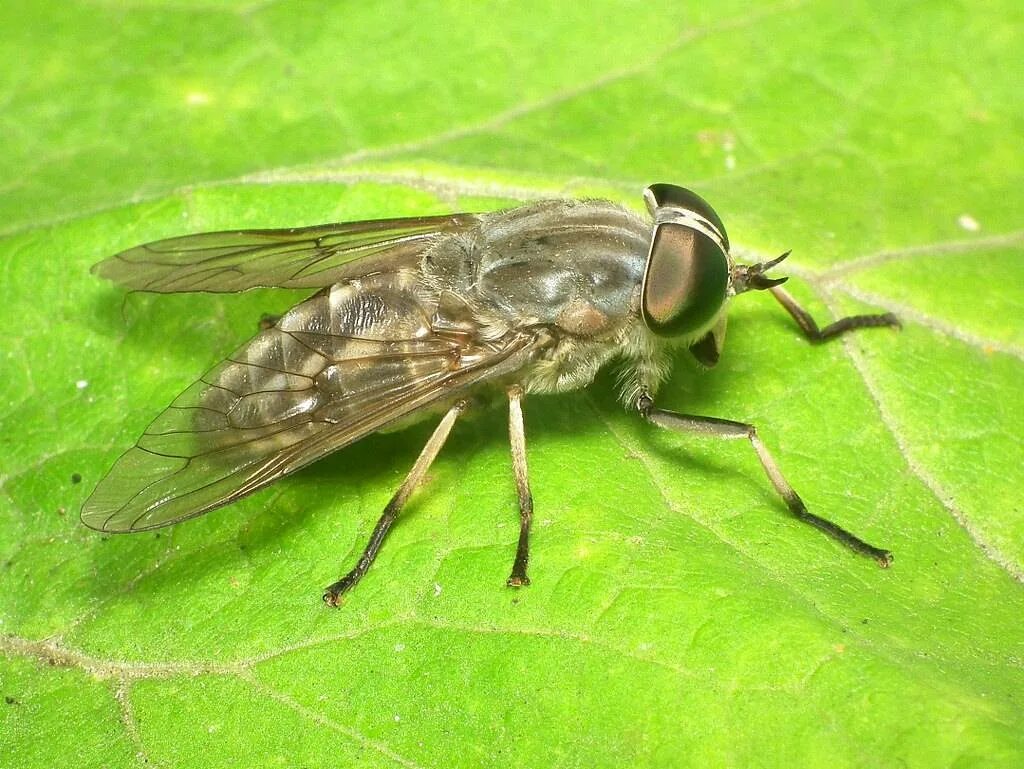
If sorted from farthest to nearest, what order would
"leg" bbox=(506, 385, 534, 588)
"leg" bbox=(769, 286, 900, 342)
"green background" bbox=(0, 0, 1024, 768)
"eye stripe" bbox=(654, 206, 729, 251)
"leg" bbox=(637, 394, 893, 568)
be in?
"leg" bbox=(769, 286, 900, 342) → "eye stripe" bbox=(654, 206, 729, 251) → "leg" bbox=(637, 394, 893, 568) → "leg" bbox=(506, 385, 534, 588) → "green background" bbox=(0, 0, 1024, 768)

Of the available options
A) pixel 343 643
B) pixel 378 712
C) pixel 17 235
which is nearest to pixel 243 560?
pixel 343 643

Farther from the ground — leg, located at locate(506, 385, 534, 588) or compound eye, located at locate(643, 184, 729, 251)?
compound eye, located at locate(643, 184, 729, 251)

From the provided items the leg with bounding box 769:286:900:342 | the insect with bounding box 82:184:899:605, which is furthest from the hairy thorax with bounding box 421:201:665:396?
the leg with bounding box 769:286:900:342

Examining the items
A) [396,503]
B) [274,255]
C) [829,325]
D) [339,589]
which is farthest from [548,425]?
[274,255]

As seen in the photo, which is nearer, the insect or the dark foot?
the dark foot

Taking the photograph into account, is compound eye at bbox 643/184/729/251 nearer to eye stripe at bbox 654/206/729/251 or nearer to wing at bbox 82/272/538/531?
eye stripe at bbox 654/206/729/251

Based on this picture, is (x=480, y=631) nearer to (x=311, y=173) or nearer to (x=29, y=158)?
(x=311, y=173)

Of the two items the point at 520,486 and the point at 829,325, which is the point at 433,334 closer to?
the point at 520,486
